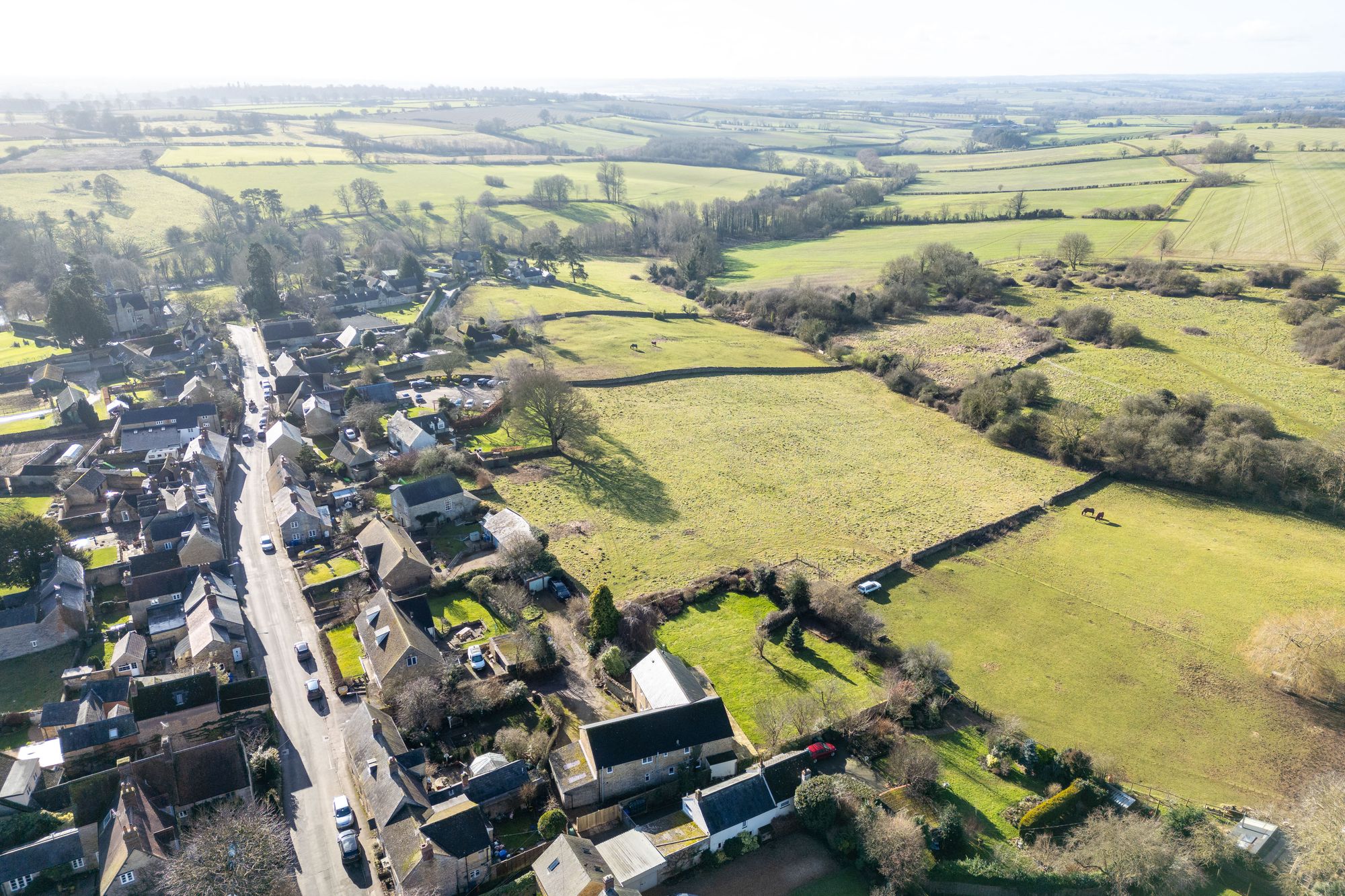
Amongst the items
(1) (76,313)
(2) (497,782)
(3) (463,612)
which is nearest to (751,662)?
(2) (497,782)

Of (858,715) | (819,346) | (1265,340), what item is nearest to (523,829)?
(858,715)

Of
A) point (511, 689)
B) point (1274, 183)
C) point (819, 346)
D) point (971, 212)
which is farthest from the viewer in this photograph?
point (971, 212)

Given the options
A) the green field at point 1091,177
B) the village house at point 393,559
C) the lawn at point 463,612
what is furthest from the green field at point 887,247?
the lawn at point 463,612

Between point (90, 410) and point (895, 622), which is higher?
point (90, 410)

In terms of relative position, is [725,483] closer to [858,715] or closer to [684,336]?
[858,715]

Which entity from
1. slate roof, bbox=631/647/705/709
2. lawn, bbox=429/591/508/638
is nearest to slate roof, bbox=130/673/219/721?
lawn, bbox=429/591/508/638

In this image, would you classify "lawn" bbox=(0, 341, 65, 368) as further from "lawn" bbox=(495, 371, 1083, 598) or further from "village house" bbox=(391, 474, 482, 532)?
"lawn" bbox=(495, 371, 1083, 598)
